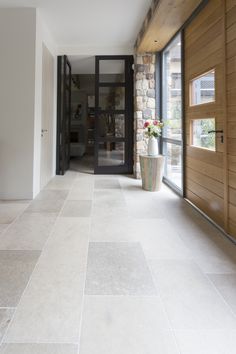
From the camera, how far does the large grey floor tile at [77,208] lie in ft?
11.7

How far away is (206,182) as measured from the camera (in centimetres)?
347

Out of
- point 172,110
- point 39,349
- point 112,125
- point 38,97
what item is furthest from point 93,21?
point 39,349

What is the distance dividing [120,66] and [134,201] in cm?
370

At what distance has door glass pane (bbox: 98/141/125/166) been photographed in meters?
6.73

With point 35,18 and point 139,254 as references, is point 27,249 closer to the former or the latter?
point 139,254

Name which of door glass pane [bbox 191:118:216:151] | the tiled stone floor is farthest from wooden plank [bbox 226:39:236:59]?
the tiled stone floor

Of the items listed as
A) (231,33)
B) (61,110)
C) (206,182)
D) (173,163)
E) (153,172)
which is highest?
(61,110)

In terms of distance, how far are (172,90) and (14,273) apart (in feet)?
14.3

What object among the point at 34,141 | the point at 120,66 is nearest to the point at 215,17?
the point at 34,141

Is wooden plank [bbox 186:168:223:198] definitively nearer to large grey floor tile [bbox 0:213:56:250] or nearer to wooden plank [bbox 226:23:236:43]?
wooden plank [bbox 226:23:236:43]

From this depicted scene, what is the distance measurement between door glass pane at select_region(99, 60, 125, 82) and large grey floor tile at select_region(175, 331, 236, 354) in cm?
594

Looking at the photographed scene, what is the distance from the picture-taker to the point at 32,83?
4.21 m

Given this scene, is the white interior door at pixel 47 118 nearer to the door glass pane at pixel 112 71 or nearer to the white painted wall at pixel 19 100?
→ the white painted wall at pixel 19 100

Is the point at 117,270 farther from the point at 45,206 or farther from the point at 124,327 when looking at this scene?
the point at 45,206
